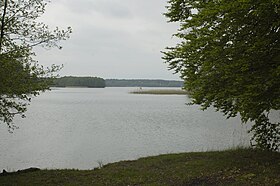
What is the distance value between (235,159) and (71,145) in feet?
41.6

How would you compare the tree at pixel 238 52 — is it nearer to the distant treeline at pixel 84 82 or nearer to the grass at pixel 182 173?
the grass at pixel 182 173

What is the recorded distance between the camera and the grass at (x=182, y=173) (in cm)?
891

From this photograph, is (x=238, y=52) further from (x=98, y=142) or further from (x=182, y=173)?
(x=98, y=142)

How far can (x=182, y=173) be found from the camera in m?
10.0

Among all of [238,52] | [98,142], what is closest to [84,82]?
[98,142]

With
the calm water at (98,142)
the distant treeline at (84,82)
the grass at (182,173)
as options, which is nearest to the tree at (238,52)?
the grass at (182,173)

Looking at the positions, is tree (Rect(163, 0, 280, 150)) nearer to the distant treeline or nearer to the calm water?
the calm water

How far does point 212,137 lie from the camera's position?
22.2 meters

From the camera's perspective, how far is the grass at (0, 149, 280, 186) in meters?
8.91

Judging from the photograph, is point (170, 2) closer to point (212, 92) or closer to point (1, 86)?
point (212, 92)

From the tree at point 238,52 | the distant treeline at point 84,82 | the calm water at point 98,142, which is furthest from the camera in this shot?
the distant treeline at point 84,82

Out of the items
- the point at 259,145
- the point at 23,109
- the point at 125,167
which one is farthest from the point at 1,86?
the point at 259,145

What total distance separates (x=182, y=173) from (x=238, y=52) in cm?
390

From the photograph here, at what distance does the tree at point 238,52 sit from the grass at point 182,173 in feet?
5.83
